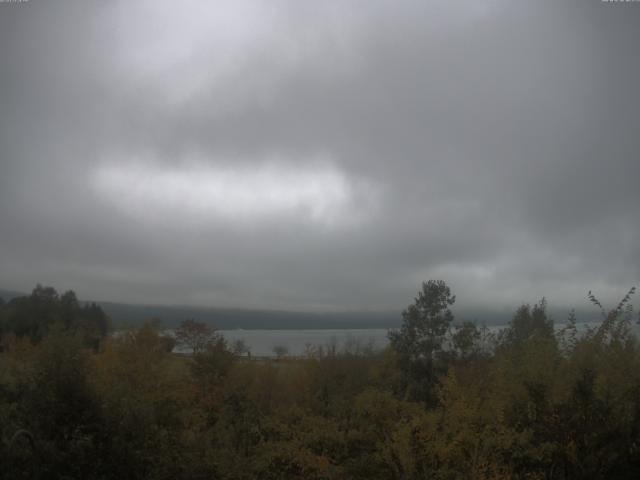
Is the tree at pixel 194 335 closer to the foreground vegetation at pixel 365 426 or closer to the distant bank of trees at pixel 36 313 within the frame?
the distant bank of trees at pixel 36 313

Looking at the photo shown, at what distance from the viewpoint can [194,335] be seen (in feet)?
→ 148

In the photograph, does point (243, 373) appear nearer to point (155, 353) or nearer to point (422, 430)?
point (155, 353)

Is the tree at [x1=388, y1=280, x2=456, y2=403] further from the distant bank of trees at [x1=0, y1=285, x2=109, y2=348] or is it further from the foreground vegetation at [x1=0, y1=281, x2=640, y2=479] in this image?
the distant bank of trees at [x1=0, y1=285, x2=109, y2=348]

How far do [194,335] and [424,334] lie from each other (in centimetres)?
1959

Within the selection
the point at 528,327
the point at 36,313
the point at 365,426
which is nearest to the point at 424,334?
the point at 528,327

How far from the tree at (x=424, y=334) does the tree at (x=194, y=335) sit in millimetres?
15478

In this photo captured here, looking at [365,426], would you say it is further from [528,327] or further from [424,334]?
[424,334]

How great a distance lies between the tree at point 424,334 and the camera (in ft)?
138

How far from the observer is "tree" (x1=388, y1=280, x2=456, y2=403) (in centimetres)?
4209

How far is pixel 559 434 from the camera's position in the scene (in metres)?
14.9

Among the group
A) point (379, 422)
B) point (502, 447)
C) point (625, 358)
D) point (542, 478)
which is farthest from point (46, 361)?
point (625, 358)

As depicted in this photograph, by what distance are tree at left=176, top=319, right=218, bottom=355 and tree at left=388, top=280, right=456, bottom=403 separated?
15478 millimetres

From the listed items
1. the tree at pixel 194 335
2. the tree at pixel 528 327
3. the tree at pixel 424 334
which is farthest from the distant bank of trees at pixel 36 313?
the tree at pixel 528 327

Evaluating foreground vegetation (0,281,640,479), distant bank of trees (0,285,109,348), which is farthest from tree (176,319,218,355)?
foreground vegetation (0,281,640,479)
